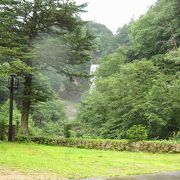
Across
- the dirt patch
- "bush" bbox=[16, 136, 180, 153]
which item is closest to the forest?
"bush" bbox=[16, 136, 180, 153]

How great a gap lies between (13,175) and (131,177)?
2968 mm

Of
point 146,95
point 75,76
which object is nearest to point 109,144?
point 75,76

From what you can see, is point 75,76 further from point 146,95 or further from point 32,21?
point 146,95

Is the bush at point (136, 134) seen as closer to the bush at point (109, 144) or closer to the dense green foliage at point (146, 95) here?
the dense green foliage at point (146, 95)

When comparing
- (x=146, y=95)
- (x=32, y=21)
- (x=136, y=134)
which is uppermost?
(x=32, y=21)

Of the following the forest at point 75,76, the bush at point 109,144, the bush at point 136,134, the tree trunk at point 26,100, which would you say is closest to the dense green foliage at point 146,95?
the forest at point 75,76

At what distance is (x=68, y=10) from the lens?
896 inches

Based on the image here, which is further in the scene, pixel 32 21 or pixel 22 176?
pixel 32 21

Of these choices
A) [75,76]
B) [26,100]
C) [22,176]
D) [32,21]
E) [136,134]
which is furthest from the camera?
[75,76]

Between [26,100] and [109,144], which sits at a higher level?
[26,100]

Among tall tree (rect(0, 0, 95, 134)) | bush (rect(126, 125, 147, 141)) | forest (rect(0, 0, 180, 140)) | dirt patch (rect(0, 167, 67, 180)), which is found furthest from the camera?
tall tree (rect(0, 0, 95, 134))

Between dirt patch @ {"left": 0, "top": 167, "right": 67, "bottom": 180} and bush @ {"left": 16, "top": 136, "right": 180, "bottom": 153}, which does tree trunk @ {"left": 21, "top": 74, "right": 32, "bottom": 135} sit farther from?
dirt patch @ {"left": 0, "top": 167, "right": 67, "bottom": 180}

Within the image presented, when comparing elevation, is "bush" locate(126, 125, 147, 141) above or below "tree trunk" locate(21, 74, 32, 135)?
below

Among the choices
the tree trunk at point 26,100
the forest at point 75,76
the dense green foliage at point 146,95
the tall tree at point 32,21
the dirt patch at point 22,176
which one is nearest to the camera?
the dirt patch at point 22,176
